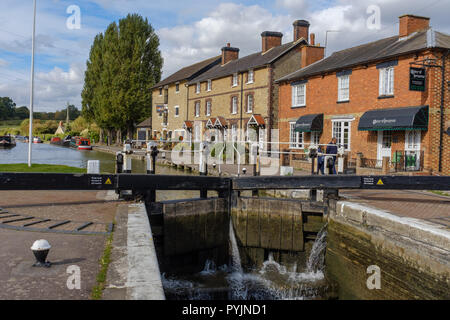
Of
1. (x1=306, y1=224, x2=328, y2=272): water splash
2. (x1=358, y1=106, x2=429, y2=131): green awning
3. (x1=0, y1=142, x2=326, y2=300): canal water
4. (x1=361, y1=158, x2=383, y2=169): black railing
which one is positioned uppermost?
(x1=358, y1=106, x2=429, y2=131): green awning

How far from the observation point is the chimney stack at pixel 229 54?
39875 millimetres

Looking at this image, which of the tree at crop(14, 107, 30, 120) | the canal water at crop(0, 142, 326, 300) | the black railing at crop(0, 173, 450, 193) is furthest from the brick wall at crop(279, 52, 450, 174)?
the tree at crop(14, 107, 30, 120)

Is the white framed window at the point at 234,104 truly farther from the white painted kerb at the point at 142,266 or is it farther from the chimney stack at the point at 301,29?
the white painted kerb at the point at 142,266

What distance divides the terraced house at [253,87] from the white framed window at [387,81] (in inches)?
362

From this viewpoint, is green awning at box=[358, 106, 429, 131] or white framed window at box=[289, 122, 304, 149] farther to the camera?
white framed window at box=[289, 122, 304, 149]

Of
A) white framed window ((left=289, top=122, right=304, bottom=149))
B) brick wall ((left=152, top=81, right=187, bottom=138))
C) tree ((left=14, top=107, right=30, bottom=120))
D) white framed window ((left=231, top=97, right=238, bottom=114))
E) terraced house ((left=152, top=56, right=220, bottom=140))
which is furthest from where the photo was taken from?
tree ((left=14, top=107, right=30, bottom=120))

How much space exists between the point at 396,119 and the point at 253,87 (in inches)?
578

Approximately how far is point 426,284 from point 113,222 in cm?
539

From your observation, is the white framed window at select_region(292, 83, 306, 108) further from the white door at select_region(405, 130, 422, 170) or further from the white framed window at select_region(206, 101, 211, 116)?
the white framed window at select_region(206, 101, 211, 116)

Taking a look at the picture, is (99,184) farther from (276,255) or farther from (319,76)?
(319,76)

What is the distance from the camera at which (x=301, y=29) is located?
1211 inches

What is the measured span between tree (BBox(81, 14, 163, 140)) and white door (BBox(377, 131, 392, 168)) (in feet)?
121

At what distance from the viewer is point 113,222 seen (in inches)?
278

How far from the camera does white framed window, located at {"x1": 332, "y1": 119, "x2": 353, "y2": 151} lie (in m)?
21.3
